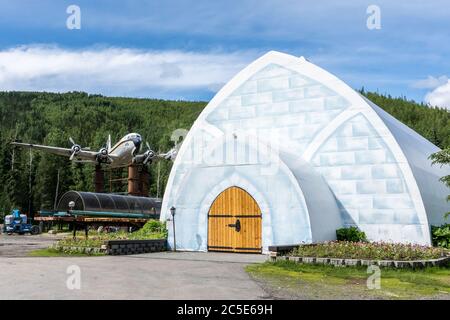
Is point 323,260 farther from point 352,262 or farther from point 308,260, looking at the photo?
point 352,262

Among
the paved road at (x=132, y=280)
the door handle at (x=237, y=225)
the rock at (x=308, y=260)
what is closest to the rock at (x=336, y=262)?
the rock at (x=308, y=260)

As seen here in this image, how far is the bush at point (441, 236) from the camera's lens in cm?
2118

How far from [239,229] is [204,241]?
203 cm

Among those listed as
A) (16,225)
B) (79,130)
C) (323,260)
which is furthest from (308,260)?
(79,130)

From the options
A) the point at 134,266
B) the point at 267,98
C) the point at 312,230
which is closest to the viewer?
the point at 134,266

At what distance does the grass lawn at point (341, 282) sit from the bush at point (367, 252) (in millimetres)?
1112

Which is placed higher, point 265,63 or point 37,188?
point 265,63

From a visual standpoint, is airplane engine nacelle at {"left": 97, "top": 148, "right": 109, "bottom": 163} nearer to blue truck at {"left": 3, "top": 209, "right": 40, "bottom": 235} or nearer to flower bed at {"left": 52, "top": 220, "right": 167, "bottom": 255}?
blue truck at {"left": 3, "top": 209, "right": 40, "bottom": 235}

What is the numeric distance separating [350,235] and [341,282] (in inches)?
393

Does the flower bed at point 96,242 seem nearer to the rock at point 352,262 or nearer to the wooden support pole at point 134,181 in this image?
the rock at point 352,262

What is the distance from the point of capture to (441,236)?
70.1 feet
